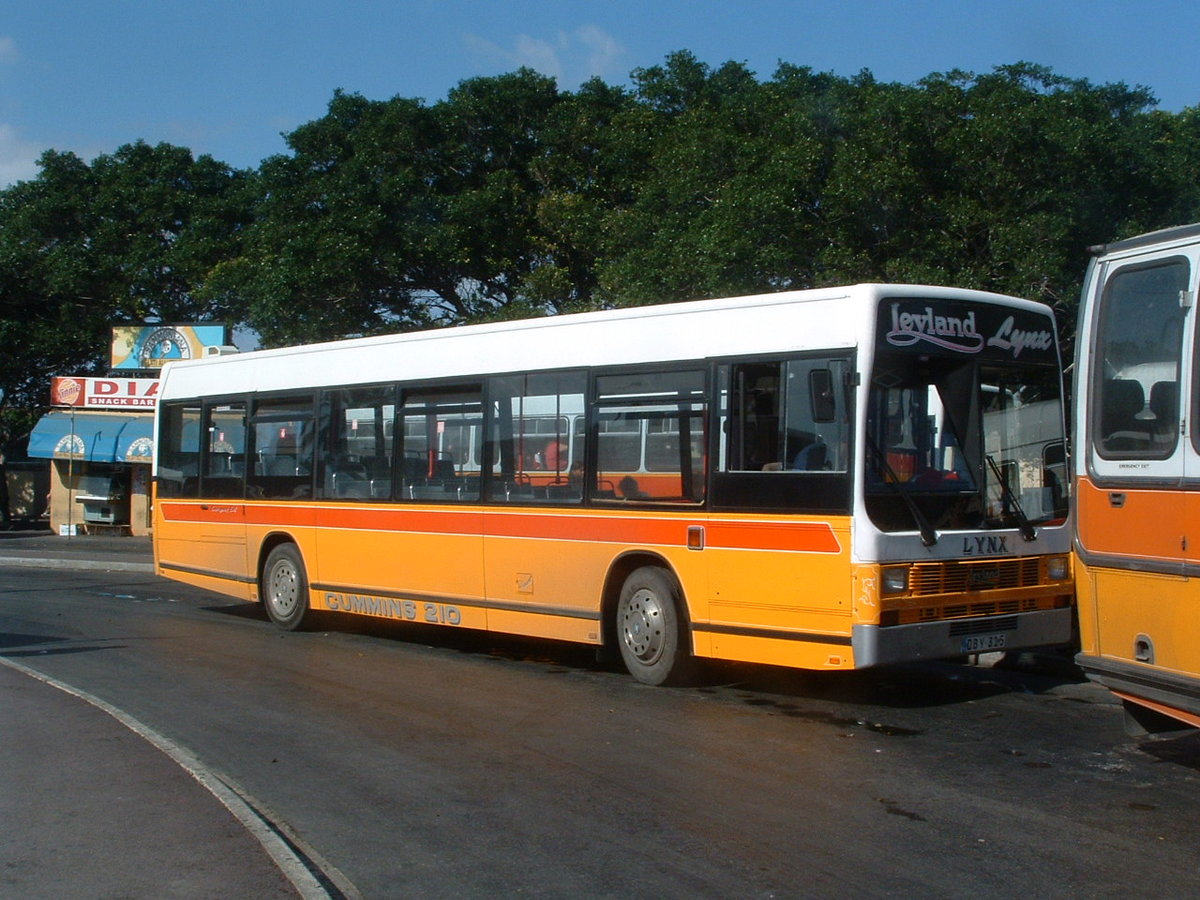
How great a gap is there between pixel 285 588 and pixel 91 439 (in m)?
22.9

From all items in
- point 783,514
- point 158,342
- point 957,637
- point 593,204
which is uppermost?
point 593,204

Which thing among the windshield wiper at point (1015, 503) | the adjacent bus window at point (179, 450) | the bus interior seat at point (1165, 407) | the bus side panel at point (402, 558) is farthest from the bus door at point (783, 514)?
the adjacent bus window at point (179, 450)

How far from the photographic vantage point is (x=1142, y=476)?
6.68 metres

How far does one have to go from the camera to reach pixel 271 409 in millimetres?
14500

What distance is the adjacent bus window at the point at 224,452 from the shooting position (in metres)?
14.9

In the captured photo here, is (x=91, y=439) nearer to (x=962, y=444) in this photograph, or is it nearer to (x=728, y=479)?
(x=728, y=479)

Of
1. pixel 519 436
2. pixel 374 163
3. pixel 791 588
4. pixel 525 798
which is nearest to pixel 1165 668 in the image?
pixel 791 588

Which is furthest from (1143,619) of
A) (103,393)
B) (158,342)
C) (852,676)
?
(103,393)

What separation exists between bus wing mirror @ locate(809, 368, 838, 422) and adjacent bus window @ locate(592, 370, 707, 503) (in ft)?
3.77

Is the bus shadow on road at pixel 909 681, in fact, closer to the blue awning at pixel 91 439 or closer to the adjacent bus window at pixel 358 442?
the adjacent bus window at pixel 358 442

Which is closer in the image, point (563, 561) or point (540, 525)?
point (563, 561)

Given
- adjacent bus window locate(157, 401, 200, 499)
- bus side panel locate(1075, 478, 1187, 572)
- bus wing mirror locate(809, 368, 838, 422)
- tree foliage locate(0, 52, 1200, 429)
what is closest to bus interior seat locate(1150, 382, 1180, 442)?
bus side panel locate(1075, 478, 1187, 572)

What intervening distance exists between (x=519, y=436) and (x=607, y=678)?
233 cm

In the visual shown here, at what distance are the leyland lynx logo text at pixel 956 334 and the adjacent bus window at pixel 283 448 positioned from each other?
24.2ft
